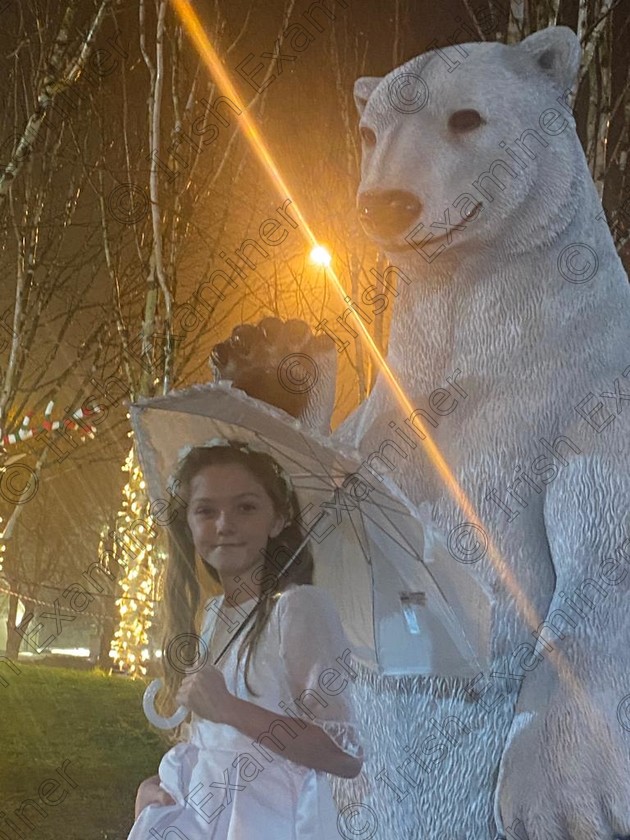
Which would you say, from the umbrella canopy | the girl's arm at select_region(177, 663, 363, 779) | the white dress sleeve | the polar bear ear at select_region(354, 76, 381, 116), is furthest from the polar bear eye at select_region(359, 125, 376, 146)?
the girl's arm at select_region(177, 663, 363, 779)

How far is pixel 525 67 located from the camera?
5.79ft

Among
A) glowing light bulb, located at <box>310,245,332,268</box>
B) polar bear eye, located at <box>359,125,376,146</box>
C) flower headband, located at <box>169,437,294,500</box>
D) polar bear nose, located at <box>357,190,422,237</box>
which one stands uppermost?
glowing light bulb, located at <box>310,245,332,268</box>

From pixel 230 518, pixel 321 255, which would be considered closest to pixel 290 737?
pixel 230 518

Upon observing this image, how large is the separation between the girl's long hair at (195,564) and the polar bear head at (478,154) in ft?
1.55

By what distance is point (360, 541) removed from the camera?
5.17 feet

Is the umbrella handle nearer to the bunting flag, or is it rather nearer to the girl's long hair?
the girl's long hair

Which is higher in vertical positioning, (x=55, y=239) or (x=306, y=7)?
(x=306, y=7)

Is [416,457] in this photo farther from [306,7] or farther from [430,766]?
[306,7]

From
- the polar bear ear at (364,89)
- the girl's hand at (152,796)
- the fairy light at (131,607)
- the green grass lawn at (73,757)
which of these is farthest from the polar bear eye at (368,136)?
the fairy light at (131,607)

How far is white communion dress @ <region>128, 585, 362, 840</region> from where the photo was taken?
4.59 ft

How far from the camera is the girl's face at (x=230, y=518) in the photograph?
1554mm

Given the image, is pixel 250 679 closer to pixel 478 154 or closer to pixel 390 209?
pixel 390 209

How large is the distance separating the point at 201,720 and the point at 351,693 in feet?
0.83

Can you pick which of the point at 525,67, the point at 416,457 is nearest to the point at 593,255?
the point at 525,67
